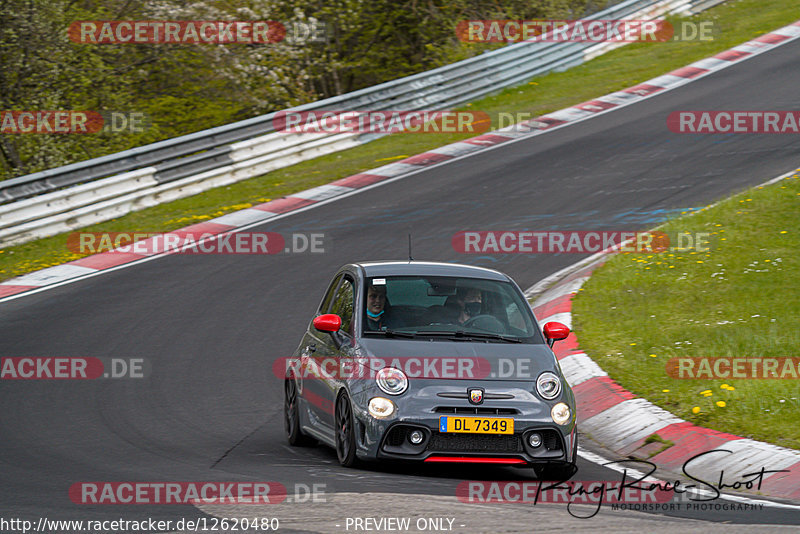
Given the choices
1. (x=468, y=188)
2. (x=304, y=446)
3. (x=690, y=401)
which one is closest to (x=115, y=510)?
(x=304, y=446)

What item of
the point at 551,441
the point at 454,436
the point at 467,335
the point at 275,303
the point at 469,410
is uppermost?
the point at 467,335

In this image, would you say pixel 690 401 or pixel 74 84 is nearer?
pixel 690 401

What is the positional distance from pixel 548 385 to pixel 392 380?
108 centimetres

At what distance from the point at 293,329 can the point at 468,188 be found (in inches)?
257

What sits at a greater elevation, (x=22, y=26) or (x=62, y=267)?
(x=22, y=26)

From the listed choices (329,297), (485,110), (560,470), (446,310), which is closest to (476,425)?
(560,470)

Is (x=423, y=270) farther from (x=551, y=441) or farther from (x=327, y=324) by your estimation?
(x=551, y=441)

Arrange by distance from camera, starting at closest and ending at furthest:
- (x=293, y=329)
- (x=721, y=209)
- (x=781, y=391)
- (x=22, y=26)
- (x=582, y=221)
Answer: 1. (x=781, y=391)
2. (x=293, y=329)
3. (x=721, y=209)
4. (x=582, y=221)
5. (x=22, y=26)

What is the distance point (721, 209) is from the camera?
14766 mm

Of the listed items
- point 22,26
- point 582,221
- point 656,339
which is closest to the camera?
point 656,339

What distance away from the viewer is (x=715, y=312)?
36.7 ft

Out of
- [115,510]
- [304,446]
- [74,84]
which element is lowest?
[304,446]

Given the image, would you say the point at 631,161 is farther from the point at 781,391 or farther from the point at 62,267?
the point at 781,391

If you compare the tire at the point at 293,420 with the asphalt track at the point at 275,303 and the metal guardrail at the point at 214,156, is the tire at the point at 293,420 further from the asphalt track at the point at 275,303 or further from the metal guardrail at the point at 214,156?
the metal guardrail at the point at 214,156
